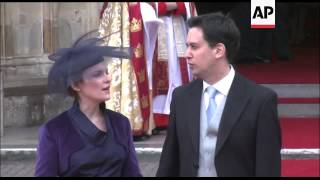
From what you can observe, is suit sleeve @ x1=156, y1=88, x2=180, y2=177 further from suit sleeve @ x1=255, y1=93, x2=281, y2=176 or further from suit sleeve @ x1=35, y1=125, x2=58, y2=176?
suit sleeve @ x1=35, y1=125, x2=58, y2=176

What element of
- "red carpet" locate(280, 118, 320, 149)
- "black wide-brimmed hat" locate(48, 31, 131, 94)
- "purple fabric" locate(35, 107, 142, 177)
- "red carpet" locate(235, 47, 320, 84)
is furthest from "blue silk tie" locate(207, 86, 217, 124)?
"red carpet" locate(235, 47, 320, 84)

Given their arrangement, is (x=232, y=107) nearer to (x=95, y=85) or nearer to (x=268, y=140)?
(x=268, y=140)

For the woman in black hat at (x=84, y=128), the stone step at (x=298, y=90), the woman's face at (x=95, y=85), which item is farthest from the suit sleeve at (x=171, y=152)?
the stone step at (x=298, y=90)

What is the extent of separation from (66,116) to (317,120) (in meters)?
6.56

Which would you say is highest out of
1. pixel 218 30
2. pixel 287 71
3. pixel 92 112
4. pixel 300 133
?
pixel 218 30

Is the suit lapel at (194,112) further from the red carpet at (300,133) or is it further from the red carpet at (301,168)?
the red carpet at (300,133)

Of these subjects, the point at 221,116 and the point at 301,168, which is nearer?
the point at 221,116

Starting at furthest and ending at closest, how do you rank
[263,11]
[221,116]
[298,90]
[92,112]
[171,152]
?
[298,90] → [263,11] → [171,152] → [221,116] → [92,112]

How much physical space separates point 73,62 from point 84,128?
0.28m

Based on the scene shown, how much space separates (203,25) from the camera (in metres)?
3.36

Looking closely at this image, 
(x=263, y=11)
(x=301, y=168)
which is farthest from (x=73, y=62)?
(x=301, y=168)

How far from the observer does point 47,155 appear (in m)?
3.02

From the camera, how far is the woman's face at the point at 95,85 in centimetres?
311

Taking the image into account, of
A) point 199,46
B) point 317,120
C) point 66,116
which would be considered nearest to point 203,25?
point 199,46
